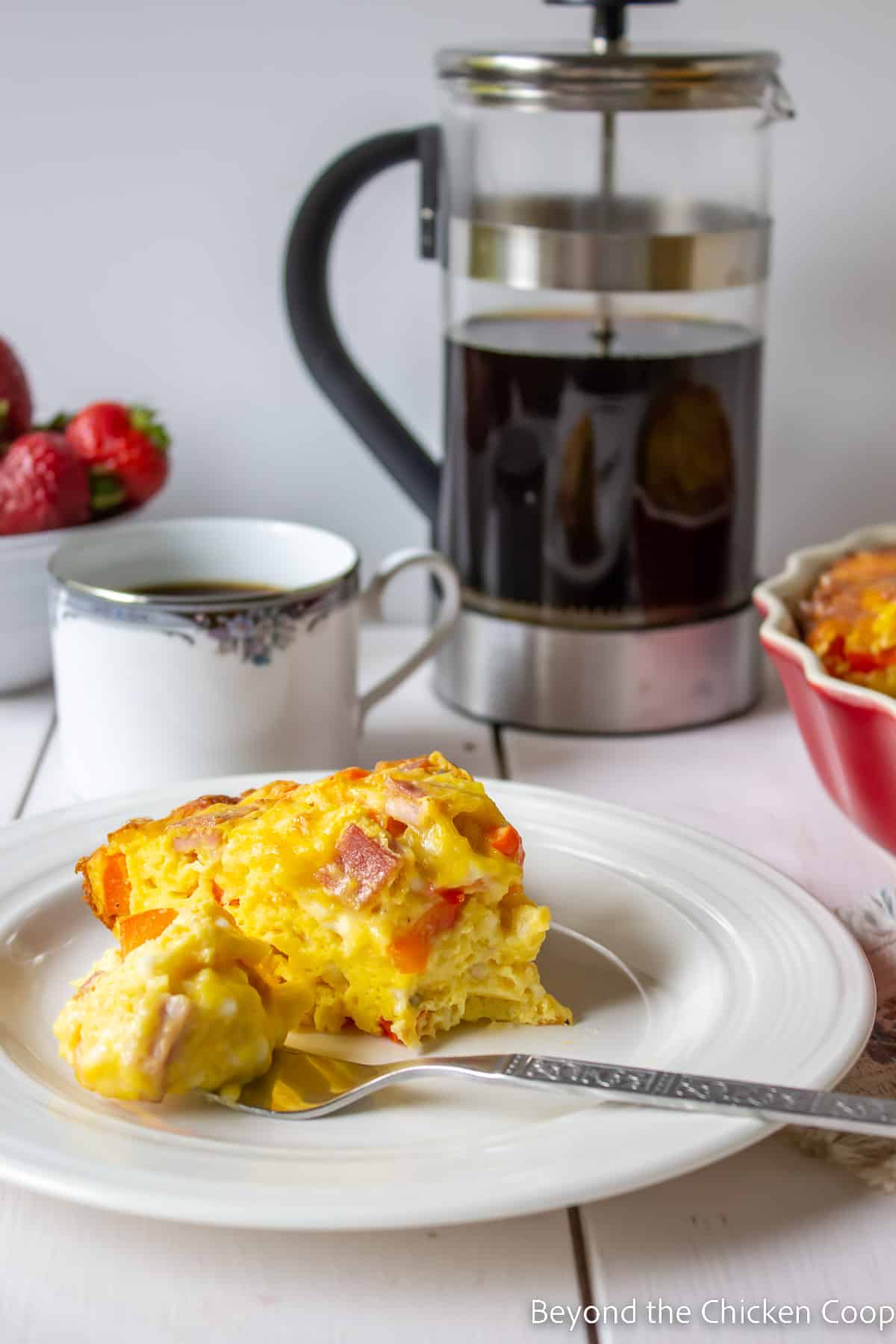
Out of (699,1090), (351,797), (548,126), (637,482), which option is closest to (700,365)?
(637,482)

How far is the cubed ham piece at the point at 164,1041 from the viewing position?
0.56 metres

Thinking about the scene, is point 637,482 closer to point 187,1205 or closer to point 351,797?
point 351,797

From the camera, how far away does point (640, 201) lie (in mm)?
1014

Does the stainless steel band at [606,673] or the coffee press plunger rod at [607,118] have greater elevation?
the coffee press plunger rod at [607,118]

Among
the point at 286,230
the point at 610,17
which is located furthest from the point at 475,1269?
the point at 286,230

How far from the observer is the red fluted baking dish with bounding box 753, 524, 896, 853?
79cm

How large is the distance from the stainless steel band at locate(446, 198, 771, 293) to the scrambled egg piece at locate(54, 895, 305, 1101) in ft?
1.75

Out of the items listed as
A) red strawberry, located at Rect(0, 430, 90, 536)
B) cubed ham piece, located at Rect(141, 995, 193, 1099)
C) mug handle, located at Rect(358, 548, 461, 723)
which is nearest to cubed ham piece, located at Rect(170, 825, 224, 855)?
cubed ham piece, located at Rect(141, 995, 193, 1099)

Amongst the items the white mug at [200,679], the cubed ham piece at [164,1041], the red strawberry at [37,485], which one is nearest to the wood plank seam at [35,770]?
the white mug at [200,679]

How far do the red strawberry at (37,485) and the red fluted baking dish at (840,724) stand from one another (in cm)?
49

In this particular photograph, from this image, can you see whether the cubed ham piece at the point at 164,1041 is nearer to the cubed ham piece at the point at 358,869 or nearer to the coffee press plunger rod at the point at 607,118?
the cubed ham piece at the point at 358,869

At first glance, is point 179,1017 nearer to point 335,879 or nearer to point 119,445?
point 335,879

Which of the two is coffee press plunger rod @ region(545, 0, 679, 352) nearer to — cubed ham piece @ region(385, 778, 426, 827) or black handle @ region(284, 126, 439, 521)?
black handle @ region(284, 126, 439, 521)

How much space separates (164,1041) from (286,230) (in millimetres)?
822
